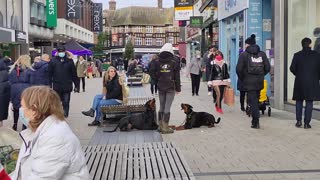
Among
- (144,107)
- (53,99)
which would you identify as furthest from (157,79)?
(53,99)

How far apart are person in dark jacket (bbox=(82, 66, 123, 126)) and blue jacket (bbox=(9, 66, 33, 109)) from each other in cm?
170

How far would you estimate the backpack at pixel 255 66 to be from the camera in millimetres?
10727

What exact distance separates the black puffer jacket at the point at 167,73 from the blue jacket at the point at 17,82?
8.28ft

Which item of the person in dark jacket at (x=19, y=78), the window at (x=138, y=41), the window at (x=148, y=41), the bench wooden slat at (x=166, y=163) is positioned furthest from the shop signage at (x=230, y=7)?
the window at (x=148, y=41)

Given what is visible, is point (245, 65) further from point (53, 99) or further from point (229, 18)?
point (229, 18)

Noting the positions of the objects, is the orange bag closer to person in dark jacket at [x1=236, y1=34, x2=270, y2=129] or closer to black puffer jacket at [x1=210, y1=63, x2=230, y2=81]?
black puffer jacket at [x1=210, y1=63, x2=230, y2=81]

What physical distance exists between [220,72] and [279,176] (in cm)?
752

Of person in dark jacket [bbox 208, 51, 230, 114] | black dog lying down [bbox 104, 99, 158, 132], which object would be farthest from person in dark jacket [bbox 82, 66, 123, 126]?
person in dark jacket [bbox 208, 51, 230, 114]

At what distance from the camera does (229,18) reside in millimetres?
20922

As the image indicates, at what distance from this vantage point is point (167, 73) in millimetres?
10156

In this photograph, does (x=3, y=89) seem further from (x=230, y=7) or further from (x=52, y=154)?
(x=230, y=7)

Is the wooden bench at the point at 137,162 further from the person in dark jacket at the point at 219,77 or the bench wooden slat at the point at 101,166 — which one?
the person in dark jacket at the point at 219,77

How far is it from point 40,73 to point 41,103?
25.8ft

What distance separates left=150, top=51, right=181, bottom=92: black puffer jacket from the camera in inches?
398
